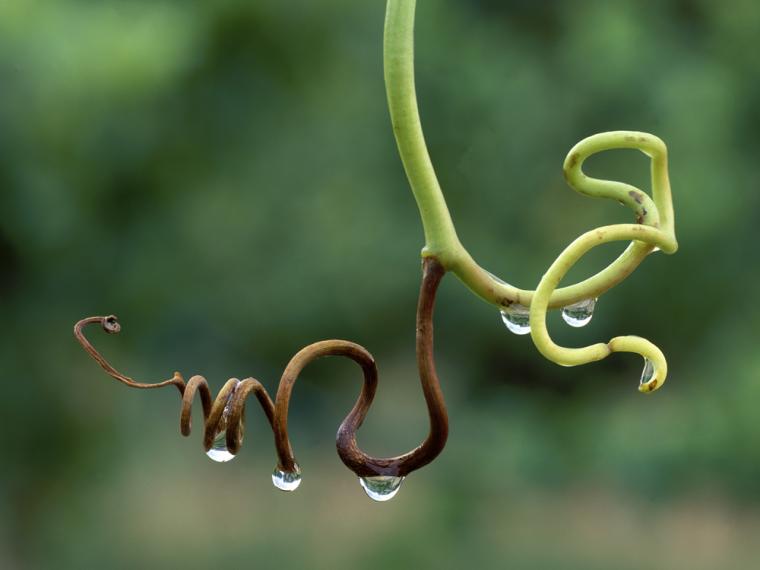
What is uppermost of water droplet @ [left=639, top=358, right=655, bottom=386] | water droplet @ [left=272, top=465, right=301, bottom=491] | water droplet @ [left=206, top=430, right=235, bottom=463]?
water droplet @ [left=639, top=358, right=655, bottom=386]

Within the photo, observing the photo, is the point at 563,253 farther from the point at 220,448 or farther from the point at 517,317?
the point at 220,448

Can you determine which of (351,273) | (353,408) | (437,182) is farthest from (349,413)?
(351,273)

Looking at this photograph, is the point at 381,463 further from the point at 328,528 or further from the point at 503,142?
the point at 503,142

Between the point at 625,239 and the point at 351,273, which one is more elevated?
the point at 625,239

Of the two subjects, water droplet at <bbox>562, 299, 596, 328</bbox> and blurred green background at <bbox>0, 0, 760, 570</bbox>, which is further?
blurred green background at <bbox>0, 0, 760, 570</bbox>

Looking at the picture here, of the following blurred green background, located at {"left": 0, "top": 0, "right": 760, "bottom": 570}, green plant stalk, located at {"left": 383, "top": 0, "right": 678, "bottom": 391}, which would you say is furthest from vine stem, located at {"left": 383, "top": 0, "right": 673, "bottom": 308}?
blurred green background, located at {"left": 0, "top": 0, "right": 760, "bottom": 570}

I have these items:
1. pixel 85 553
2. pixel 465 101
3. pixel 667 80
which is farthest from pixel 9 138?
pixel 667 80

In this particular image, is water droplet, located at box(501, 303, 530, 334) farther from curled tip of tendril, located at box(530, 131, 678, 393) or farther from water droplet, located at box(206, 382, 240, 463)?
water droplet, located at box(206, 382, 240, 463)

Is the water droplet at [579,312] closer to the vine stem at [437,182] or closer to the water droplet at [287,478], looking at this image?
the vine stem at [437,182]
